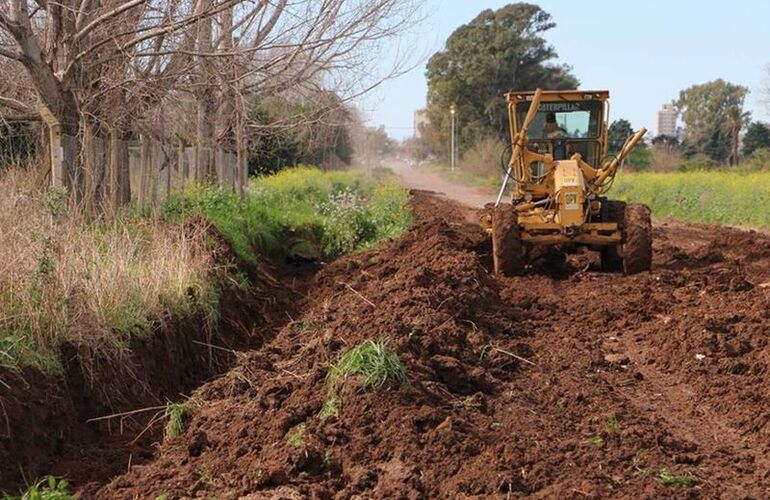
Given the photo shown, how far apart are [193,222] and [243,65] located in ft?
7.23

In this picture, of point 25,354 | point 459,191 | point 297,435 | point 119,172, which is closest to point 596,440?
point 297,435

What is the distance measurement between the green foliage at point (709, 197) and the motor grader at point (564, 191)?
11.7m

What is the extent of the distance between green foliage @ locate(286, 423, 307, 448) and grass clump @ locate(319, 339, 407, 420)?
0.63ft

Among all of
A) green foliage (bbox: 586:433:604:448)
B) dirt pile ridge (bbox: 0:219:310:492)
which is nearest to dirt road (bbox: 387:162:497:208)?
dirt pile ridge (bbox: 0:219:310:492)

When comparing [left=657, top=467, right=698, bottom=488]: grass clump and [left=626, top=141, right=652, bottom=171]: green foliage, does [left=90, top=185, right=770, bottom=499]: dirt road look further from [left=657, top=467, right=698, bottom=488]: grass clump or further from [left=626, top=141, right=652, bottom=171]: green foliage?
[left=626, top=141, right=652, bottom=171]: green foliage

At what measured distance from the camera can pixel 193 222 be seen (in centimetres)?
1245

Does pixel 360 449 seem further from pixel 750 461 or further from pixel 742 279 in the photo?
pixel 742 279

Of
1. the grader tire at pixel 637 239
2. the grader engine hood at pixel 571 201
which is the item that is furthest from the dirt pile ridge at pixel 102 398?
the grader tire at pixel 637 239

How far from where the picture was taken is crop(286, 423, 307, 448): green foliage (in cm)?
540

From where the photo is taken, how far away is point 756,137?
2217 inches

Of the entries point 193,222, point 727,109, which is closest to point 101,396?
point 193,222

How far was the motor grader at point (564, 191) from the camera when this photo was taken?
1234 cm

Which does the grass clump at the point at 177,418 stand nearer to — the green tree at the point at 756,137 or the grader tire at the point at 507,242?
the grader tire at the point at 507,242

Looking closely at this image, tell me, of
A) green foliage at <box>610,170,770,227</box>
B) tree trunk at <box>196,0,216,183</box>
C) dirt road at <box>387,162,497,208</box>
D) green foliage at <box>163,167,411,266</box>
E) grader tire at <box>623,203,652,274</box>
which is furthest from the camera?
dirt road at <box>387,162,497,208</box>
